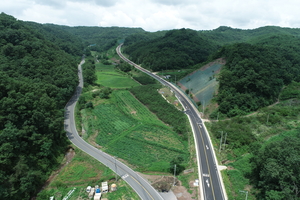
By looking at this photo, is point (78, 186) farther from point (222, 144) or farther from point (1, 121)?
point (222, 144)

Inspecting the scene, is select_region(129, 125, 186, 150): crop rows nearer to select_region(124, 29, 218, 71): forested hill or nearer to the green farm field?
the green farm field

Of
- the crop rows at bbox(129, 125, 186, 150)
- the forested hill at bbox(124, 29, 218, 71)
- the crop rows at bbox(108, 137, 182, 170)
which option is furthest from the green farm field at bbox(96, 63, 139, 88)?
the crop rows at bbox(108, 137, 182, 170)

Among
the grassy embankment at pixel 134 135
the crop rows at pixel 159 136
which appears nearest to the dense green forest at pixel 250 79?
the crop rows at pixel 159 136

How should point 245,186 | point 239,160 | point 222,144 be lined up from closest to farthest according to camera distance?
point 245,186 → point 239,160 → point 222,144

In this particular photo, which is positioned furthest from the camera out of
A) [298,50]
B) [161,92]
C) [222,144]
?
[298,50]

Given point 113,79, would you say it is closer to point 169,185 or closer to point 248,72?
point 248,72

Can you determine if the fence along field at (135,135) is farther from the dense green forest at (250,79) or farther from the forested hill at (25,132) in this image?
the dense green forest at (250,79)

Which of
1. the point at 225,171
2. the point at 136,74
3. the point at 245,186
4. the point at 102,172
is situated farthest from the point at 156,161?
the point at 136,74
